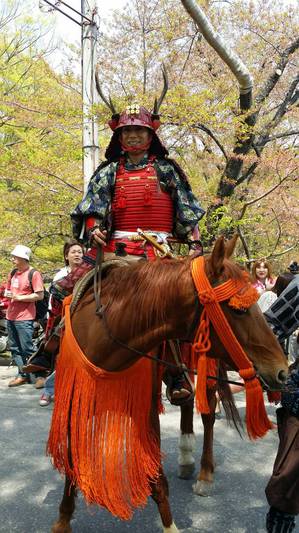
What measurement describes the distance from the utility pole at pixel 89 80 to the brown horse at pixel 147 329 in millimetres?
5611

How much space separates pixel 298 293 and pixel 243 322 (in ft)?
1.72

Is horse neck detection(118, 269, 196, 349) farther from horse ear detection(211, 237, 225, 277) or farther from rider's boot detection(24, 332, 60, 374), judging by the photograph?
rider's boot detection(24, 332, 60, 374)

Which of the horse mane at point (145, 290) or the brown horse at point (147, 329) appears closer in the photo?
the brown horse at point (147, 329)

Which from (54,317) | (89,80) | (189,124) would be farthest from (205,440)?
(89,80)

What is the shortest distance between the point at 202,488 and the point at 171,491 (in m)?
0.24

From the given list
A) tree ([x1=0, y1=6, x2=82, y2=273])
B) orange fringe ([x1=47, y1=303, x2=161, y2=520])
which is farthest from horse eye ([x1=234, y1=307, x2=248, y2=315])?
tree ([x1=0, y1=6, x2=82, y2=273])

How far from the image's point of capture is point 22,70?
14586 mm

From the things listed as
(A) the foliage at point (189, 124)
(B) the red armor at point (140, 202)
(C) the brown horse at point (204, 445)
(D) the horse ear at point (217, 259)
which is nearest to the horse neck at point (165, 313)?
(D) the horse ear at point (217, 259)

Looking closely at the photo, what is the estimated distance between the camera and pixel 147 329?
2.31 metres

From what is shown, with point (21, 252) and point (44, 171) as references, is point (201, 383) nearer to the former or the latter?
point (21, 252)

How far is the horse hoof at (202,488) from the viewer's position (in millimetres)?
3506

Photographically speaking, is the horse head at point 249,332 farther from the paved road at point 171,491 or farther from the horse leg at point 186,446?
the horse leg at point 186,446

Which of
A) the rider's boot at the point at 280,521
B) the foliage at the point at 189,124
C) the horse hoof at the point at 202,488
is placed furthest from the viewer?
the foliage at the point at 189,124

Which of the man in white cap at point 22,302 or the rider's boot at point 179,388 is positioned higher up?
the man in white cap at point 22,302
